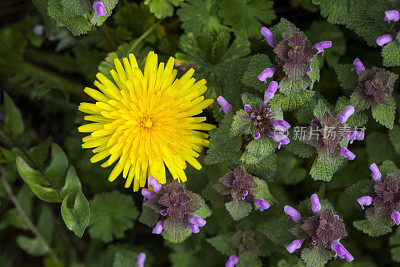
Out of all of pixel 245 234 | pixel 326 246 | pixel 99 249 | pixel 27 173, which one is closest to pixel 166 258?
pixel 99 249

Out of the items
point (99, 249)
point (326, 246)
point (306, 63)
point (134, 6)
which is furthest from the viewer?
point (99, 249)

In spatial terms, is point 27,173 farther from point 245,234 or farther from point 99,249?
point 245,234

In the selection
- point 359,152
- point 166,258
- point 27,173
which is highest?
point 27,173

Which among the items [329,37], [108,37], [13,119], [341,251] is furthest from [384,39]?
[13,119]

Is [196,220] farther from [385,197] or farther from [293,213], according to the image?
[385,197]

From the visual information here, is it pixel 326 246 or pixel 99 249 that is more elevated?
pixel 326 246

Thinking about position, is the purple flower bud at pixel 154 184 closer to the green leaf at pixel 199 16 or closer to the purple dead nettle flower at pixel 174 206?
A: the purple dead nettle flower at pixel 174 206
